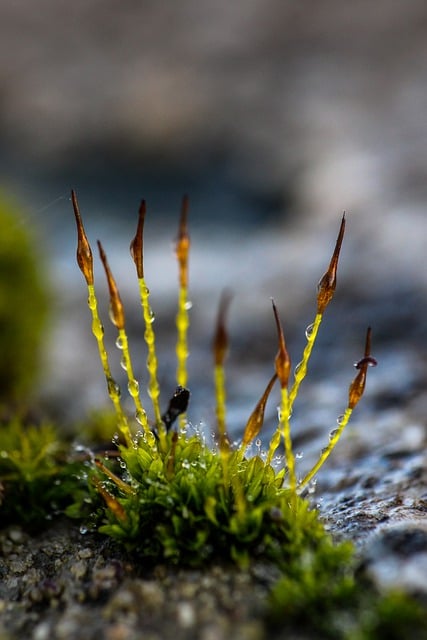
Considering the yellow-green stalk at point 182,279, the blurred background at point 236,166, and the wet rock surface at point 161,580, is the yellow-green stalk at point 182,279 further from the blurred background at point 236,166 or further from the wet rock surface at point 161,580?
the blurred background at point 236,166

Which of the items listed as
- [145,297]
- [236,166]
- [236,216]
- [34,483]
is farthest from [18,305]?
[236,166]

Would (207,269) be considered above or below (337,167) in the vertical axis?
below

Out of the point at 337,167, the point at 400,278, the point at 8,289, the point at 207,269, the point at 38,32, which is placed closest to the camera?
the point at 8,289

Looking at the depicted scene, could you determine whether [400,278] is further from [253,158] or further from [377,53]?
[377,53]

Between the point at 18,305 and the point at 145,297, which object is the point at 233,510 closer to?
the point at 145,297

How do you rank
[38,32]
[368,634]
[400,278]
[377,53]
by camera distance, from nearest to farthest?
[368,634], [400,278], [377,53], [38,32]

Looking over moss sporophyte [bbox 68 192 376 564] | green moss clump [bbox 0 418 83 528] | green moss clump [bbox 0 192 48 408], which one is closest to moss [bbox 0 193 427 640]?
moss sporophyte [bbox 68 192 376 564]

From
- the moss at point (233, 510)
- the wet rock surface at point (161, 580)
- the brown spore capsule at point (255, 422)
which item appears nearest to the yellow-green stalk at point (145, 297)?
the moss at point (233, 510)

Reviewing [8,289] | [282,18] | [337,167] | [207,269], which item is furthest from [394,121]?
[8,289]
